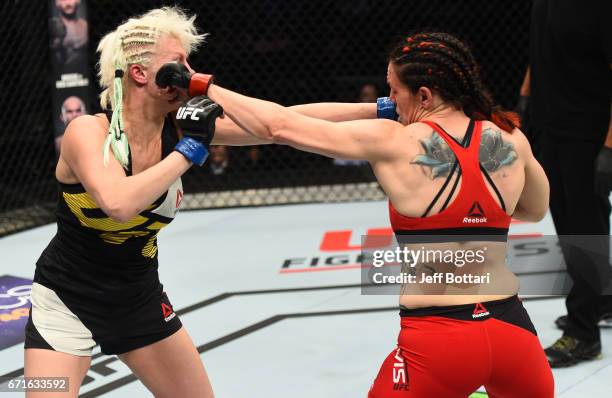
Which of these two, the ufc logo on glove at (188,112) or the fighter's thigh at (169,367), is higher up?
the ufc logo on glove at (188,112)

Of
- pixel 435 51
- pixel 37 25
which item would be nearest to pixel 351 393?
pixel 435 51

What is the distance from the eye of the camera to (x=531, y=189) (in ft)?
7.23

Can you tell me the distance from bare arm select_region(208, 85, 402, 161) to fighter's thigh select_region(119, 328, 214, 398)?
0.71m

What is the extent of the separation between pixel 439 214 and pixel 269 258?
3.16 metres

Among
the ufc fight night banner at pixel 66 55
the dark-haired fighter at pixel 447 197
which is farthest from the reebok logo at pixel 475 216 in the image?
the ufc fight night banner at pixel 66 55

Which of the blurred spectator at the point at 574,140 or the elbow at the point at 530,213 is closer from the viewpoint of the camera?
the elbow at the point at 530,213

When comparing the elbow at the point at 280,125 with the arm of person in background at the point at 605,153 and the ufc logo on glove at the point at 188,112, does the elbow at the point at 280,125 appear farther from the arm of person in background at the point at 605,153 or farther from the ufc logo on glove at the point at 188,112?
the arm of person in background at the point at 605,153

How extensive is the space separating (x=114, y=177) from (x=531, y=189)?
106 centimetres

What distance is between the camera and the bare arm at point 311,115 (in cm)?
257

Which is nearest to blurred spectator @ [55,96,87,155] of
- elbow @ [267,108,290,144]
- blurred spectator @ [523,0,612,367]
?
blurred spectator @ [523,0,612,367]

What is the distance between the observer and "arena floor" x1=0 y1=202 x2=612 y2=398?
3418mm

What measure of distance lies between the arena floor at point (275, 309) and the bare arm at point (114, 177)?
0.82 meters

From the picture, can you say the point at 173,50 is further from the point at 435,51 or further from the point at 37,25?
the point at 37,25

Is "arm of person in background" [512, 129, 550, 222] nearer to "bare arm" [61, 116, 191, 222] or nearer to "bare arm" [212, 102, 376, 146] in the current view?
"bare arm" [212, 102, 376, 146]
